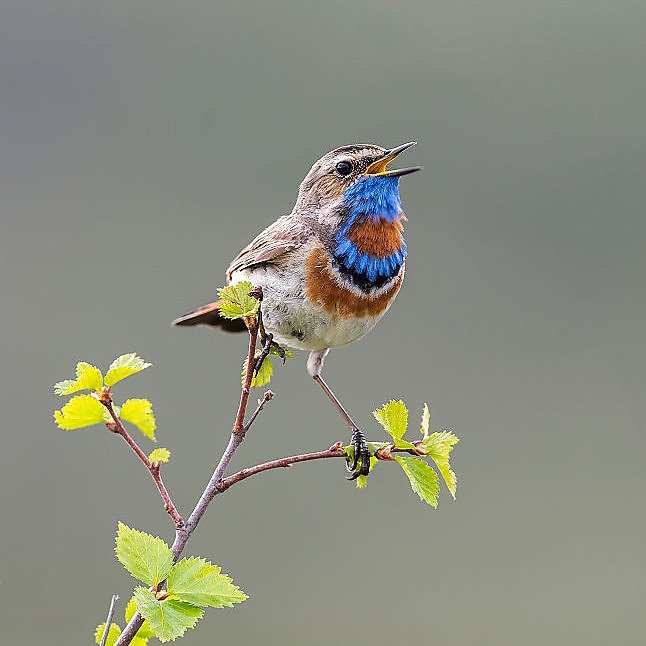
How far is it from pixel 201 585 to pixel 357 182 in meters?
1.73

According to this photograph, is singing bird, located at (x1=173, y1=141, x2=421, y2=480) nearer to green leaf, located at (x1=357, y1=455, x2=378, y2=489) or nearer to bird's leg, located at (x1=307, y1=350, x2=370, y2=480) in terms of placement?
bird's leg, located at (x1=307, y1=350, x2=370, y2=480)

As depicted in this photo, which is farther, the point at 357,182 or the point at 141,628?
the point at 357,182

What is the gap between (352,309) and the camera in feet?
11.8

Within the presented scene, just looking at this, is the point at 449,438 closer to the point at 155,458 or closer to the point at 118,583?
the point at 155,458

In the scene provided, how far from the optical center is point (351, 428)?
3674mm

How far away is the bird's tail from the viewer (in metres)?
4.11

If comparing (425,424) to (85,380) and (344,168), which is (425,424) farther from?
(344,168)

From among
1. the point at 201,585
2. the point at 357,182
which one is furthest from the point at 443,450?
the point at 357,182

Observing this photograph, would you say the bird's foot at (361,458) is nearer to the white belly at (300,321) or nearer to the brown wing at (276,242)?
the white belly at (300,321)

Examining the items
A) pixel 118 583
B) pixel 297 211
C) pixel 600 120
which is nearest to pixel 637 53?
pixel 600 120

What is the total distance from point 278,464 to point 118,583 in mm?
15961

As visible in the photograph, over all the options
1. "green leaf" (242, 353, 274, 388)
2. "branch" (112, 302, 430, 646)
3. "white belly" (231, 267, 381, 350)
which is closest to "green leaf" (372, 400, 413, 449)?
"branch" (112, 302, 430, 646)

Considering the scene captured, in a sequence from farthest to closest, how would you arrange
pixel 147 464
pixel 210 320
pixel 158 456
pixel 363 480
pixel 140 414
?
pixel 210 320, pixel 363 480, pixel 140 414, pixel 158 456, pixel 147 464

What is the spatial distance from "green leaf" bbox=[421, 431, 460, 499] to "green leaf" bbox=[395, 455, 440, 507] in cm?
4
